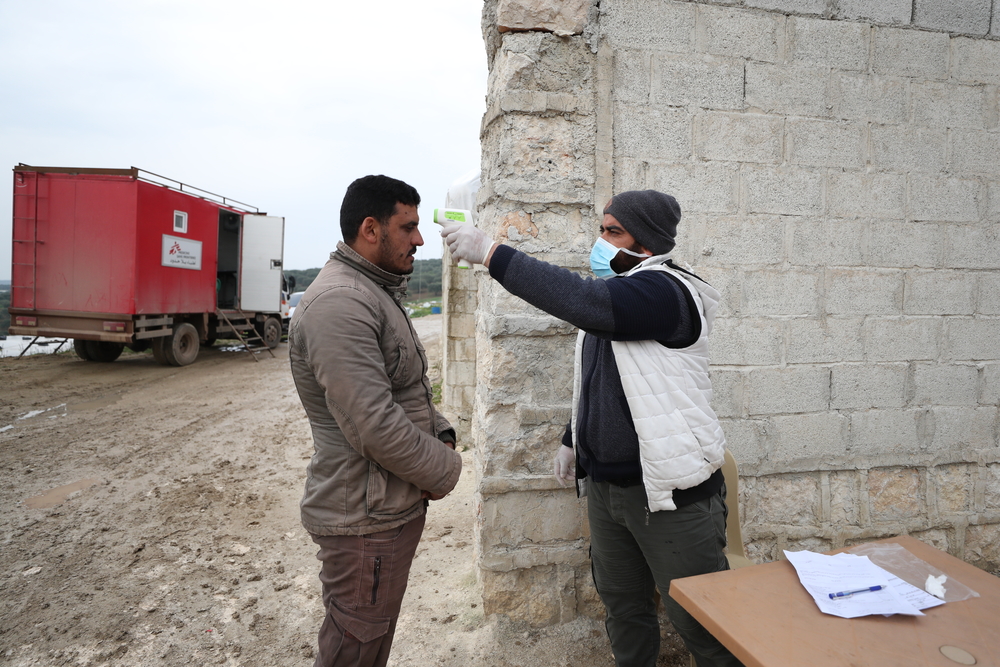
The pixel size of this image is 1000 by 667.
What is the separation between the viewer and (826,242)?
2996 millimetres

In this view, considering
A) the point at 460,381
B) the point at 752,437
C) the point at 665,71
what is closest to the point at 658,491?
the point at 752,437

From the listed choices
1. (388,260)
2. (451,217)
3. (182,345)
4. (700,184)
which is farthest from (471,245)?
(182,345)

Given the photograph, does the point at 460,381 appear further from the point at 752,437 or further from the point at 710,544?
the point at 710,544

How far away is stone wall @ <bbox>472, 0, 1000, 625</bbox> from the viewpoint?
2.78m

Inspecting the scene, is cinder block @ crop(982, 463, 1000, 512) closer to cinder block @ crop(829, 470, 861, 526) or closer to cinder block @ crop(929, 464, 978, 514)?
cinder block @ crop(929, 464, 978, 514)

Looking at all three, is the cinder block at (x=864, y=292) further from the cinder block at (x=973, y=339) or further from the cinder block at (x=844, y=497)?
the cinder block at (x=844, y=497)

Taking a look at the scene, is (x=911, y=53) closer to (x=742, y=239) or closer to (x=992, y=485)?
(x=742, y=239)

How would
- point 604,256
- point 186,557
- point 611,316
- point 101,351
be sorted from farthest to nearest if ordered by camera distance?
point 101,351, point 186,557, point 604,256, point 611,316

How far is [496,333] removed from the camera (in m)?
2.74

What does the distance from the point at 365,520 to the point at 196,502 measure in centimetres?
372

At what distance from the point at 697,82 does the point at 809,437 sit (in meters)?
1.91

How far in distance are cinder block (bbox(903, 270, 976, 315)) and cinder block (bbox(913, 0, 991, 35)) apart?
4.25 feet

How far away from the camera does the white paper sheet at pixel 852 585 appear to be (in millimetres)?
1479

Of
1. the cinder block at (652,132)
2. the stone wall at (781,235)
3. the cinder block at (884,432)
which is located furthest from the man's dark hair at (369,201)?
the cinder block at (884,432)
